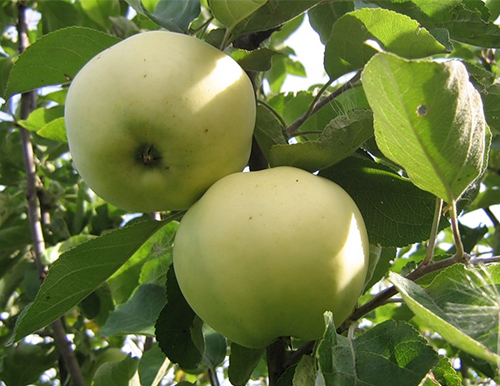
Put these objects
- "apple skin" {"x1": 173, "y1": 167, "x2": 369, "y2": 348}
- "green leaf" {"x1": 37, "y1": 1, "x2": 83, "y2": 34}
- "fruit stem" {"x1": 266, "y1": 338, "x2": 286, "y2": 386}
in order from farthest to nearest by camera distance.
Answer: "green leaf" {"x1": 37, "y1": 1, "x2": 83, "y2": 34}
"fruit stem" {"x1": 266, "y1": 338, "x2": 286, "y2": 386}
"apple skin" {"x1": 173, "y1": 167, "x2": 369, "y2": 348}

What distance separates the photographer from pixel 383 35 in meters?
0.94

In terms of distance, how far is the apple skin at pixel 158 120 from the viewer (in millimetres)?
808

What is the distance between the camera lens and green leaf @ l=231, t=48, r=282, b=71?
1.01 meters

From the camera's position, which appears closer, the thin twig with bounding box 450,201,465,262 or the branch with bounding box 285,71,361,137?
the thin twig with bounding box 450,201,465,262

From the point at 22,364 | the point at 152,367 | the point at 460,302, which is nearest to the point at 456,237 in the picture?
the point at 460,302

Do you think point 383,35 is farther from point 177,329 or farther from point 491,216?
point 491,216

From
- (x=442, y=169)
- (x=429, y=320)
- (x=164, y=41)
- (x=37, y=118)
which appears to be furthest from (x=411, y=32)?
(x=37, y=118)

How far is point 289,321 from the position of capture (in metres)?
0.78

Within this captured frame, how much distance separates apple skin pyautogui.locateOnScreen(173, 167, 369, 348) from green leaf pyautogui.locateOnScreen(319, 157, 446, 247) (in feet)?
0.46

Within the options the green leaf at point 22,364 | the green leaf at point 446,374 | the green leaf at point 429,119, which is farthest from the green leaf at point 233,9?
the green leaf at point 22,364

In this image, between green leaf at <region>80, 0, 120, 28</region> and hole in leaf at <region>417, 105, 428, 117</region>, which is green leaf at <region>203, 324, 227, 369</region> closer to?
hole in leaf at <region>417, 105, 428, 117</region>

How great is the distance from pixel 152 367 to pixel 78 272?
557 mm

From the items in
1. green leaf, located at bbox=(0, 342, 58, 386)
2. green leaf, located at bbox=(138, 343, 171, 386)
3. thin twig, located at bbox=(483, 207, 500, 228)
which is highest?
green leaf, located at bbox=(138, 343, 171, 386)

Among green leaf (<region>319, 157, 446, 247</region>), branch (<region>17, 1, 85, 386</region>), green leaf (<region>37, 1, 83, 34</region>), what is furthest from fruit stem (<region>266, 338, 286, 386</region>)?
green leaf (<region>37, 1, 83, 34</region>)
